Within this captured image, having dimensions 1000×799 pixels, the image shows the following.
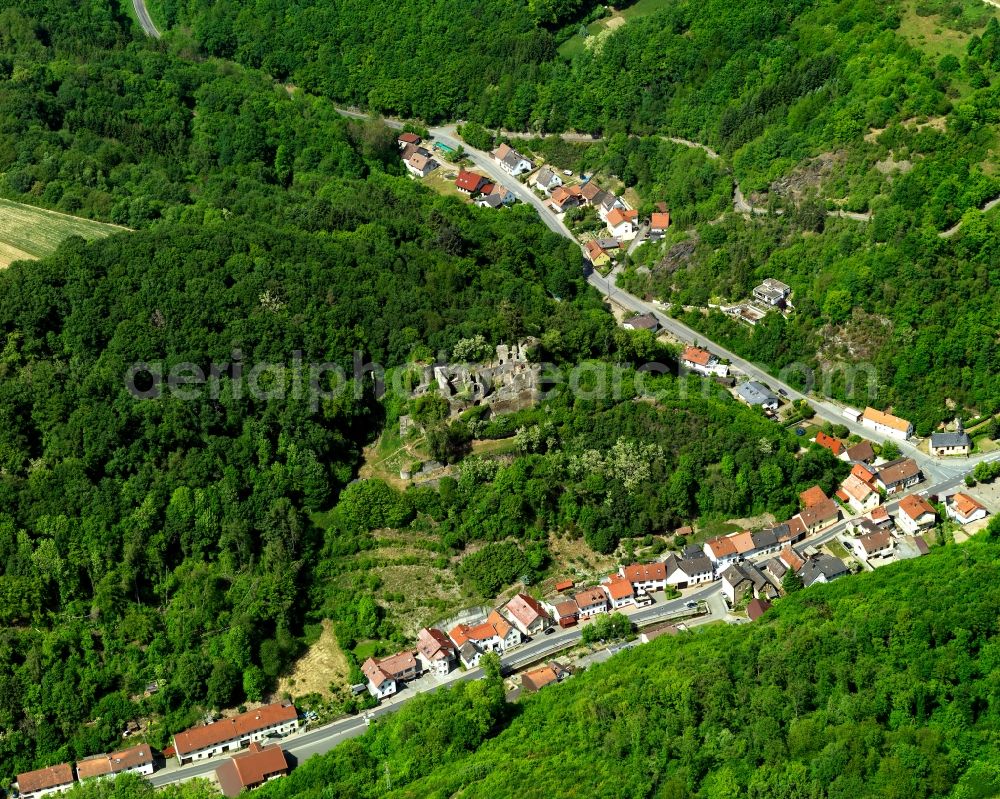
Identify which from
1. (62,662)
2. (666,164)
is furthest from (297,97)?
(62,662)

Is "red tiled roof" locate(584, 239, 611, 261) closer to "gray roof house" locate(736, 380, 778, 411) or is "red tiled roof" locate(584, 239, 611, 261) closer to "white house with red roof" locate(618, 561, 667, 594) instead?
"gray roof house" locate(736, 380, 778, 411)

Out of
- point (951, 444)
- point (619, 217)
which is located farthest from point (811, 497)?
point (619, 217)

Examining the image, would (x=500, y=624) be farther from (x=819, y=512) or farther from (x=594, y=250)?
(x=594, y=250)

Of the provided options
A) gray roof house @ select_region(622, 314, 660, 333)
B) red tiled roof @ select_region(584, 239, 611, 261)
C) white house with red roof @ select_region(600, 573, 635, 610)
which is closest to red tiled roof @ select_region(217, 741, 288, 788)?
white house with red roof @ select_region(600, 573, 635, 610)

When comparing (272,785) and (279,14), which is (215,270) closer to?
(272,785)

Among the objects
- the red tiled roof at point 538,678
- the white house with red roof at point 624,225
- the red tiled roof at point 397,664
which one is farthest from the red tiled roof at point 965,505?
the white house with red roof at point 624,225
